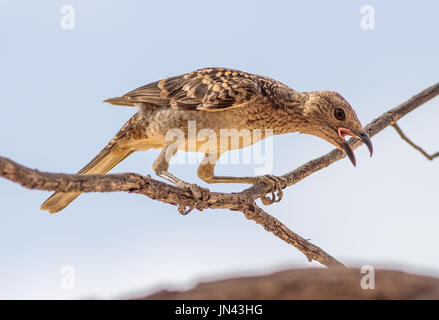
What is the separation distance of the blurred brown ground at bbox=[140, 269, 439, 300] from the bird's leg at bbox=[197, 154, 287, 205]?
3.13 metres

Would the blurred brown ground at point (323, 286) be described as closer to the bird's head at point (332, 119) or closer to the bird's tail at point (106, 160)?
→ the bird's head at point (332, 119)

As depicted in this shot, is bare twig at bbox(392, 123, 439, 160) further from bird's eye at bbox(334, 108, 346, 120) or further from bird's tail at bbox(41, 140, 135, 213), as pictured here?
bird's tail at bbox(41, 140, 135, 213)

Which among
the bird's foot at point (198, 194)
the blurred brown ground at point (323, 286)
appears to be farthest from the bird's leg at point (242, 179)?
the blurred brown ground at point (323, 286)

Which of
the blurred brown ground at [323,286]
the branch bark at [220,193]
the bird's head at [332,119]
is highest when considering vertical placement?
the bird's head at [332,119]

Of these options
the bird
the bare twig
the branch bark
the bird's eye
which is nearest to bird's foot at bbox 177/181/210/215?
the branch bark

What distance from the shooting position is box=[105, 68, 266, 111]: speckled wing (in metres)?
4.91

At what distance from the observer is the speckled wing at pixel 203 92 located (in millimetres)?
4910

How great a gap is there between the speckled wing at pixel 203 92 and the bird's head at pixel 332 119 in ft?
1.79

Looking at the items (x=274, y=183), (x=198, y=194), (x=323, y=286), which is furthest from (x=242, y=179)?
(x=323, y=286)

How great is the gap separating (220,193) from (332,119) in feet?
5.56

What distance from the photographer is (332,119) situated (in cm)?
516
